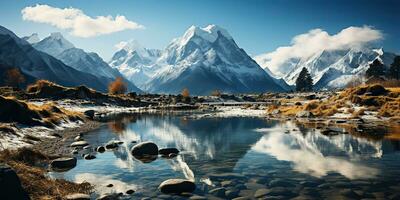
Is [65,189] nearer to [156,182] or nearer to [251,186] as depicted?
[156,182]

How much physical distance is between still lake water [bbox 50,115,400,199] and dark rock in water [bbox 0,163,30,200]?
673cm

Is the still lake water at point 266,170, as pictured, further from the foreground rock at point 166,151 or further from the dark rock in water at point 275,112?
the dark rock in water at point 275,112

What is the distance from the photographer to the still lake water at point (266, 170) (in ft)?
75.0

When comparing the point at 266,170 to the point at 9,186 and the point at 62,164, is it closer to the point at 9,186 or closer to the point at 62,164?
the point at 62,164

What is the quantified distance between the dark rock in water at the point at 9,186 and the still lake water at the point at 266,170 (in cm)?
673

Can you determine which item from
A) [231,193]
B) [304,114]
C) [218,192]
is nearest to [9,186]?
[218,192]

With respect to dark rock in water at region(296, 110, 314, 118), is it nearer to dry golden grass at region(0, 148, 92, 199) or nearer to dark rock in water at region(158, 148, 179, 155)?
dark rock in water at region(158, 148, 179, 155)

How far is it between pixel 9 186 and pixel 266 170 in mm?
19166

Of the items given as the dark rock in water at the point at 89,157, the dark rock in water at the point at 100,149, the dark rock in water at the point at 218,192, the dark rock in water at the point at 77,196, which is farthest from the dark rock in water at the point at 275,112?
the dark rock in water at the point at 77,196

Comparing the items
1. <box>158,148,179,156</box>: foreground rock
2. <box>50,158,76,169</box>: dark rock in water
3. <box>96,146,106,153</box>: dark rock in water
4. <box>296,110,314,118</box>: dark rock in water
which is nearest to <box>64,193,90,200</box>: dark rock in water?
<box>50,158,76,169</box>: dark rock in water

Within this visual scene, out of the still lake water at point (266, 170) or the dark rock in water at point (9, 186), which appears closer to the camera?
the dark rock in water at point (9, 186)

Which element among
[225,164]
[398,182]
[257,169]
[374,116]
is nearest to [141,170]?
[225,164]

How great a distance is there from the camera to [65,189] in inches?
864

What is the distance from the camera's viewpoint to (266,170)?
29.4 metres
